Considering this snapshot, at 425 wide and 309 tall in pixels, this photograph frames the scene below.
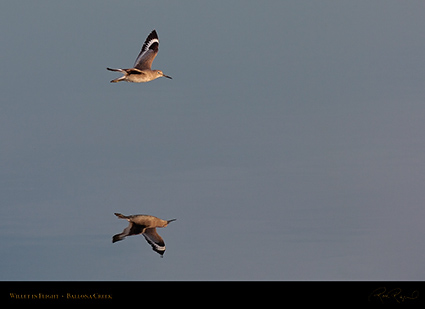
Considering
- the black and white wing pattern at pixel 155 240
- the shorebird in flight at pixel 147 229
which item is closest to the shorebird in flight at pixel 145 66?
the shorebird in flight at pixel 147 229

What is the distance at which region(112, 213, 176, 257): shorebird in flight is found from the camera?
1037 inches

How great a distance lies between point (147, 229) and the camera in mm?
27312

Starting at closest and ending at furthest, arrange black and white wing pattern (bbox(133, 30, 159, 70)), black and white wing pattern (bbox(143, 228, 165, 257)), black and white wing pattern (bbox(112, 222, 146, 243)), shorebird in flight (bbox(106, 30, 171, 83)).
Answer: black and white wing pattern (bbox(112, 222, 146, 243)) → black and white wing pattern (bbox(143, 228, 165, 257)) → shorebird in flight (bbox(106, 30, 171, 83)) → black and white wing pattern (bbox(133, 30, 159, 70))

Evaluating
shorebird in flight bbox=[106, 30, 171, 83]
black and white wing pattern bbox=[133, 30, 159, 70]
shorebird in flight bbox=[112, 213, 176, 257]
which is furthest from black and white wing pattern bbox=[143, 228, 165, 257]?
black and white wing pattern bbox=[133, 30, 159, 70]

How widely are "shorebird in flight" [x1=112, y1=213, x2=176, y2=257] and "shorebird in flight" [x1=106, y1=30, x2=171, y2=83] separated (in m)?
8.20

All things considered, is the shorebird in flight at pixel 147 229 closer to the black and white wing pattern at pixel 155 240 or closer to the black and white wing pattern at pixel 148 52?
the black and white wing pattern at pixel 155 240

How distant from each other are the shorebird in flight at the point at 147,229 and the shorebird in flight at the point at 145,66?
8.20m

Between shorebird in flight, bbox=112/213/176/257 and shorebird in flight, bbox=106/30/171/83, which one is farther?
shorebird in flight, bbox=106/30/171/83

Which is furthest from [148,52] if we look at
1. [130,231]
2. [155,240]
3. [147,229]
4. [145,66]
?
[155,240]

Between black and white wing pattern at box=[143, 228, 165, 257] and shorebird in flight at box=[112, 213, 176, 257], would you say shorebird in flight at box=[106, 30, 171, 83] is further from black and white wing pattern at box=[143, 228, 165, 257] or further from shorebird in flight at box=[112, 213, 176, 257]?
black and white wing pattern at box=[143, 228, 165, 257]

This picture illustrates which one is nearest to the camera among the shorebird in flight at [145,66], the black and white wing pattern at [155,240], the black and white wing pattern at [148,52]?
the black and white wing pattern at [155,240]

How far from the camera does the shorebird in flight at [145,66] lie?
34531mm
